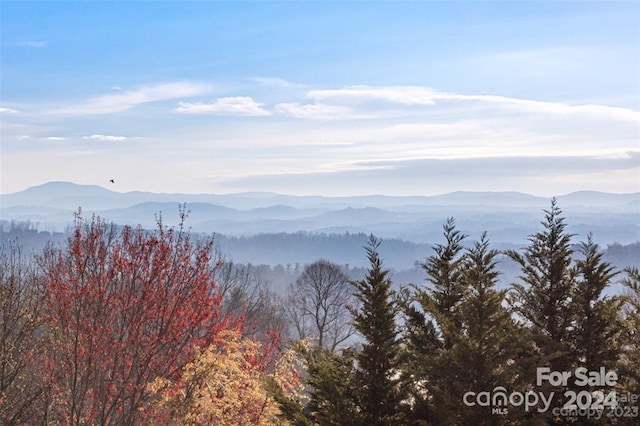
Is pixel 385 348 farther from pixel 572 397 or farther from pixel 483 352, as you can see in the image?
pixel 572 397

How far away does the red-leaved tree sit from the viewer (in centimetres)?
1189

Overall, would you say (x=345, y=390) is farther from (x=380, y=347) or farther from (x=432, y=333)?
(x=432, y=333)

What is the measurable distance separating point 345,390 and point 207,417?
465 centimetres

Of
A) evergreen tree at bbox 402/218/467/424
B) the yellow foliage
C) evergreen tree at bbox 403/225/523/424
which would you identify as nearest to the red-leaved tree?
the yellow foliage

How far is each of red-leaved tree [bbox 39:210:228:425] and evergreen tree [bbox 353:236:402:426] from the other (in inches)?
163

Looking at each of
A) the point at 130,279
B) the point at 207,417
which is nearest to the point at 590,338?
the point at 207,417

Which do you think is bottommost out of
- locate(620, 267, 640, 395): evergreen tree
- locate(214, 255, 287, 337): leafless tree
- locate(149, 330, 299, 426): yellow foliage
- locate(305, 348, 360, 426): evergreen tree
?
locate(214, 255, 287, 337): leafless tree

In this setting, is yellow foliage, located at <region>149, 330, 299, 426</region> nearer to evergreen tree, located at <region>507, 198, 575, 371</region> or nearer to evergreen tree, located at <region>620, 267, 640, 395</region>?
evergreen tree, located at <region>507, 198, 575, 371</region>

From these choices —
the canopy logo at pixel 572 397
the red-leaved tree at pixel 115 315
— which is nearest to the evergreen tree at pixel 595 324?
the canopy logo at pixel 572 397

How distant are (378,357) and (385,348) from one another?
0.21 meters

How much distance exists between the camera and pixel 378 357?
1100 centimetres

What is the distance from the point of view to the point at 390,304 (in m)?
11.2

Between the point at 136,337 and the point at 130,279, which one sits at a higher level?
the point at 130,279

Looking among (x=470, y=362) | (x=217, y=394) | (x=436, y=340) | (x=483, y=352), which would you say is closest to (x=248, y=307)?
(x=217, y=394)
